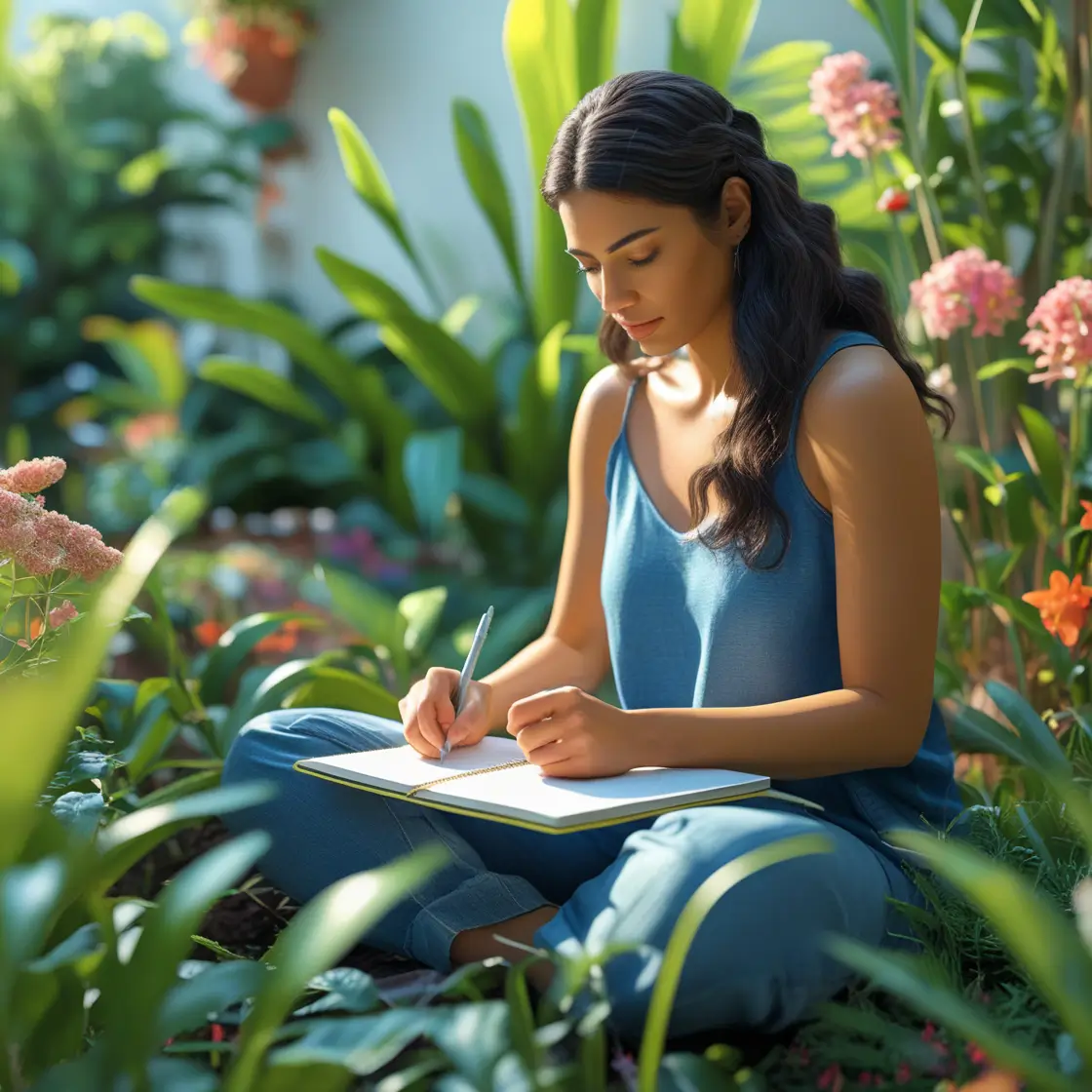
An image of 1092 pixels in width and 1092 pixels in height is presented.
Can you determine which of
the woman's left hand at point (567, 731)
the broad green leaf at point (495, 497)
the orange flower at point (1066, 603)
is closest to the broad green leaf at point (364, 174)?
the broad green leaf at point (495, 497)

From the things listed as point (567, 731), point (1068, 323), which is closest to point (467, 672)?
point (567, 731)

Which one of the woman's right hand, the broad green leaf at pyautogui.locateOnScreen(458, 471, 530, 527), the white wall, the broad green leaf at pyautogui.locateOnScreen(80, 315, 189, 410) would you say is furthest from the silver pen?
the broad green leaf at pyautogui.locateOnScreen(80, 315, 189, 410)

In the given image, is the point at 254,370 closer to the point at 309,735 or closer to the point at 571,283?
the point at 571,283

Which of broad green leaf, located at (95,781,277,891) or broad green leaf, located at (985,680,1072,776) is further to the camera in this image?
broad green leaf, located at (985,680,1072,776)

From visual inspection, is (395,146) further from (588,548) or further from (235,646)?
(588,548)

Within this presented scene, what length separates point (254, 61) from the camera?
4.25 meters

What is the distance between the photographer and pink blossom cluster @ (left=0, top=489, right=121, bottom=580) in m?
1.19

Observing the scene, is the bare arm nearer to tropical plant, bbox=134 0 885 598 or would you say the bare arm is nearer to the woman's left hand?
the woman's left hand

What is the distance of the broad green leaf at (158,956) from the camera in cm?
80

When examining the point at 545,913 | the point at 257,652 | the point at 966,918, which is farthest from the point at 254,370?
the point at 966,918

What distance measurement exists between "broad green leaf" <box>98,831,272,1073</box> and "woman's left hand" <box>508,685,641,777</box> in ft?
1.12

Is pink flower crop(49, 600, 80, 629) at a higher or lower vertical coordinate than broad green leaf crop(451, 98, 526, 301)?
lower

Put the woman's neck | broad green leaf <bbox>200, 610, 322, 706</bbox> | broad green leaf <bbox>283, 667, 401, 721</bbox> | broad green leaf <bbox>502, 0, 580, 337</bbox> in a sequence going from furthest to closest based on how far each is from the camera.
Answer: broad green leaf <bbox>502, 0, 580, 337</bbox>, broad green leaf <bbox>200, 610, 322, 706</bbox>, broad green leaf <bbox>283, 667, 401, 721</bbox>, the woman's neck

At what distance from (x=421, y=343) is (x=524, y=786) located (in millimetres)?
1730
